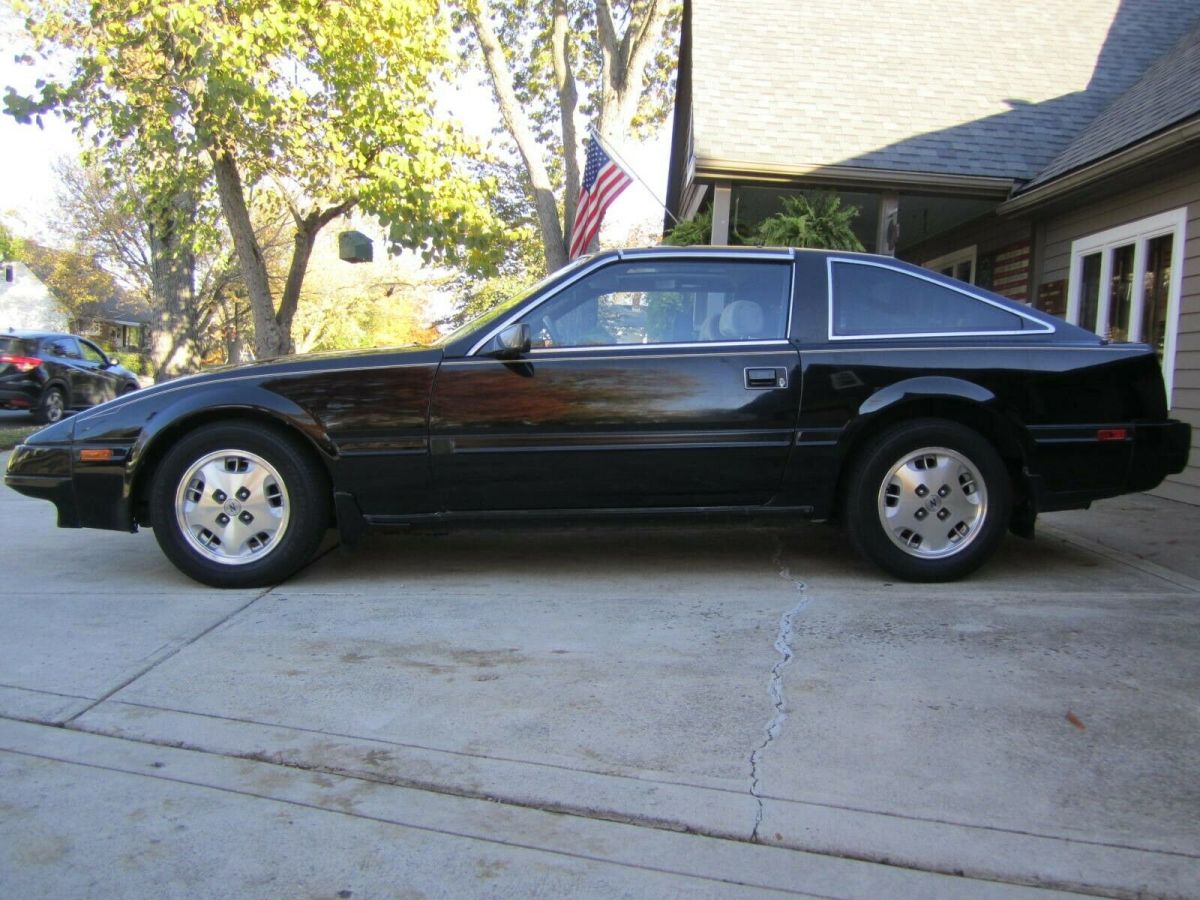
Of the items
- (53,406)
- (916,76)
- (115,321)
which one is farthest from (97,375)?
(115,321)

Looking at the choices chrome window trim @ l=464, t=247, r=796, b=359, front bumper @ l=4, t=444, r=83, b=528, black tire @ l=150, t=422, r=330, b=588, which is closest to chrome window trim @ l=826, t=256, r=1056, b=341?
chrome window trim @ l=464, t=247, r=796, b=359

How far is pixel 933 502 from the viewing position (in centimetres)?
447

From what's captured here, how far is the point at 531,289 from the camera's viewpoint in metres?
4.65

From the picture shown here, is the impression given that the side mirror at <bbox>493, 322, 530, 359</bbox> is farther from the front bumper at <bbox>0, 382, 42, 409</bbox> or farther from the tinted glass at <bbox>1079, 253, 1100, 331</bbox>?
the front bumper at <bbox>0, 382, 42, 409</bbox>

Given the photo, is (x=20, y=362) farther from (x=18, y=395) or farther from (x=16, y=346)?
(x=18, y=395)

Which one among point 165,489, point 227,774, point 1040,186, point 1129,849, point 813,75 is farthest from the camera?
point 813,75

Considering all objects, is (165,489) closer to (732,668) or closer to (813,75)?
(732,668)

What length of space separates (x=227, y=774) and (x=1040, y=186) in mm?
9016

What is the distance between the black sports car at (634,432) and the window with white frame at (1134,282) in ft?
12.4

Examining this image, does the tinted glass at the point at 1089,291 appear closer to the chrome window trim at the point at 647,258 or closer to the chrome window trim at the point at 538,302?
the chrome window trim at the point at 647,258

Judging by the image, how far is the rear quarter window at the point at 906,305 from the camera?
15.0 ft

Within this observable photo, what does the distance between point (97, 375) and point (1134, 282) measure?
1606 cm

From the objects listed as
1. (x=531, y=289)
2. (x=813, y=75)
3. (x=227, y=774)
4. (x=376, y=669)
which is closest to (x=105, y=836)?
(x=227, y=774)

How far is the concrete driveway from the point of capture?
2283mm
